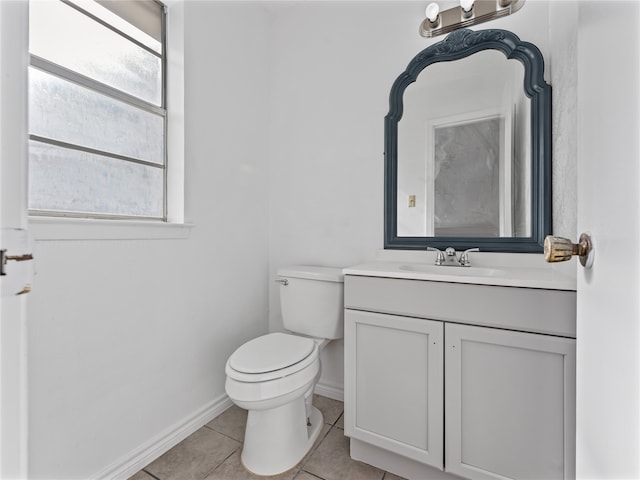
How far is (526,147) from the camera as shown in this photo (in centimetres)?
144

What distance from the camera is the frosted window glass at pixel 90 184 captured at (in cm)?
113

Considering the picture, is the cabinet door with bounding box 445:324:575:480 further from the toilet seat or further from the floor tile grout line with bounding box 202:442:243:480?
the floor tile grout line with bounding box 202:442:243:480

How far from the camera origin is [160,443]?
141cm

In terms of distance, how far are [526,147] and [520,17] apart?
0.59 meters

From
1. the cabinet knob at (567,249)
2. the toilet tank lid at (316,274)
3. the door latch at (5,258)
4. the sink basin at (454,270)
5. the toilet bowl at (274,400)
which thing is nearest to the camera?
the door latch at (5,258)

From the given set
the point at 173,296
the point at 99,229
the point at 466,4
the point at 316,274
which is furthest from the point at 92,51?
the point at 466,4

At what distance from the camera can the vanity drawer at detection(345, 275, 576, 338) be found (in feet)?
3.33

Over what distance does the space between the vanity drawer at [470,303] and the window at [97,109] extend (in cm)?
104

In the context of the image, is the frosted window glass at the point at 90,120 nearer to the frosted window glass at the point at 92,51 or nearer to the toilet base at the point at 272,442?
the frosted window glass at the point at 92,51

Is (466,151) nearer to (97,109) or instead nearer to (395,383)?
(395,383)

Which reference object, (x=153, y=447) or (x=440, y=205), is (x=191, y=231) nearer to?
(x=153, y=447)

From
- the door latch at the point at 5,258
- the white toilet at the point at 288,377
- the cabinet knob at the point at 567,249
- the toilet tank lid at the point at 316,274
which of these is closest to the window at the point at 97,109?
the toilet tank lid at the point at 316,274

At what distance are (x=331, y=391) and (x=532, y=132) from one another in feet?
5.55

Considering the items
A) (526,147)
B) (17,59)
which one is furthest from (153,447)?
(526,147)
